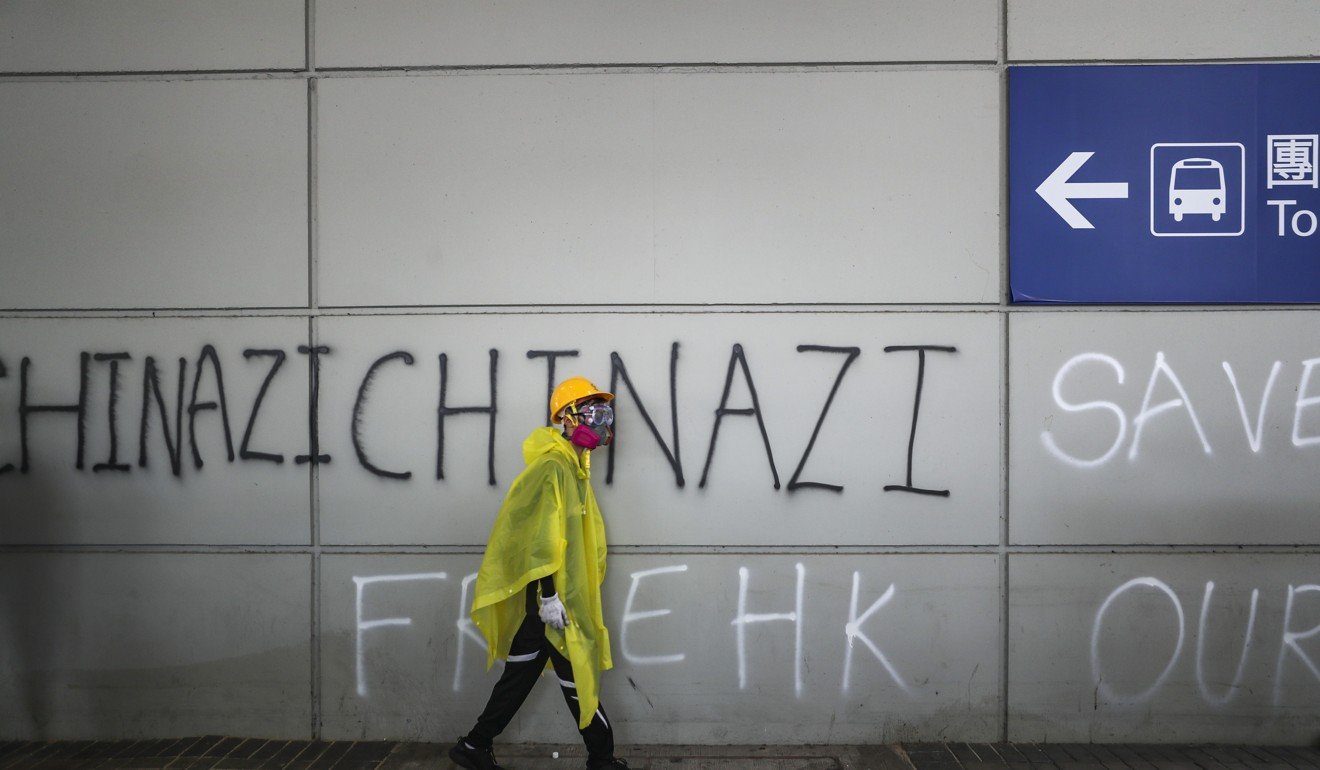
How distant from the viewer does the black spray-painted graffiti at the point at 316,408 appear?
4.19 meters

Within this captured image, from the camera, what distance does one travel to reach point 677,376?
4.19 meters

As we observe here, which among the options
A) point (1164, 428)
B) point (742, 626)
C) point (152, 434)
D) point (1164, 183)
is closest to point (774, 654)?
point (742, 626)

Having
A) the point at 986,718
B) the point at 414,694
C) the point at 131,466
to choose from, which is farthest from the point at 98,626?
the point at 986,718

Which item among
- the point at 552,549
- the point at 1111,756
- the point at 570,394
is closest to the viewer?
the point at 552,549

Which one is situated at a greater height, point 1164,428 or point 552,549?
point 1164,428

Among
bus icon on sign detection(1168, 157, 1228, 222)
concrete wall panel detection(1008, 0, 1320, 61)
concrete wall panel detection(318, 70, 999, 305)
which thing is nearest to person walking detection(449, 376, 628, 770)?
concrete wall panel detection(318, 70, 999, 305)

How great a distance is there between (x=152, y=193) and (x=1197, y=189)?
17.8ft

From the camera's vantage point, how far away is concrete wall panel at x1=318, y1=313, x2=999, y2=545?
13.7ft

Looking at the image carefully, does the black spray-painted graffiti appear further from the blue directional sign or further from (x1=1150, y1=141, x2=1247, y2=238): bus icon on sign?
(x1=1150, y1=141, x2=1247, y2=238): bus icon on sign

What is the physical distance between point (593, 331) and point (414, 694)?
82.8 inches

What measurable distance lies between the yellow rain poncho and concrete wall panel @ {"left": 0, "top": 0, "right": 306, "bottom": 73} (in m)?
2.56

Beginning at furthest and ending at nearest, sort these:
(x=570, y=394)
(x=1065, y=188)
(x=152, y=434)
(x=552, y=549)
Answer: (x=152, y=434) → (x=1065, y=188) → (x=570, y=394) → (x=552, y=549)

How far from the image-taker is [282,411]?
13.9 feet

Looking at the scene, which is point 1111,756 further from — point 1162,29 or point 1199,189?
point 1162,29
